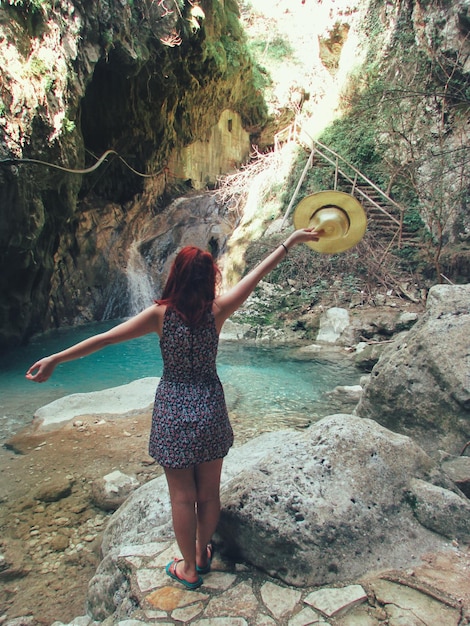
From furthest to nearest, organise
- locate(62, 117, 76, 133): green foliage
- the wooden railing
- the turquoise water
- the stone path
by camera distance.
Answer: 1. the wooden railing
2. locate(62, 117, 76, 133): green foliage
3. the turquoise water
4. the stone path

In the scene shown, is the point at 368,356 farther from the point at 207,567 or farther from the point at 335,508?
the point at 207,567

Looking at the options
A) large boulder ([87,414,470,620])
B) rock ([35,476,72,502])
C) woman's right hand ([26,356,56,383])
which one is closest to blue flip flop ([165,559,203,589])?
large boulder ([87,414,470,620])

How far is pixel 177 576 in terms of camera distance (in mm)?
1964

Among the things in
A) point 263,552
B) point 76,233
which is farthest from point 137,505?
point 76,233

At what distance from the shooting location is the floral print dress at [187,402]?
1.84m

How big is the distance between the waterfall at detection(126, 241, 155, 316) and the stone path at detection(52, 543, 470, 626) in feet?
44.1

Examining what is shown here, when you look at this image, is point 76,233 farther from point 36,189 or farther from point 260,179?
point 260,179

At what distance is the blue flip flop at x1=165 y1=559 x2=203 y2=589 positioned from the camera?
192 centimetres

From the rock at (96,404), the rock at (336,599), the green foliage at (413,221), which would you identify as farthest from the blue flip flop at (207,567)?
the green foliage at (413,221)

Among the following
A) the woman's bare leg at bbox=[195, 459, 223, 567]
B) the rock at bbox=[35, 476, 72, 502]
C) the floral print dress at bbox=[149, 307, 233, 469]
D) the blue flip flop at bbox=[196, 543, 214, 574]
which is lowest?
the rock at bbox=[35, 476, 72, 502]

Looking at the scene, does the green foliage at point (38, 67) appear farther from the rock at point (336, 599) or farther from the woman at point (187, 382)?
A: the rock at point (336, 599)

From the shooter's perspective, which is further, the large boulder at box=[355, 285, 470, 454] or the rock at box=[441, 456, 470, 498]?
the large boulder at box=[355, 285, 470, 454]

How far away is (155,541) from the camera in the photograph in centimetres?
239

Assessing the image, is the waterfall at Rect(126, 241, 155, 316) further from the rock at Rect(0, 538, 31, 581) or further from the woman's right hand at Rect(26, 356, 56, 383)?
the woman's right hand at Rect(26, 356, 56, 383)
